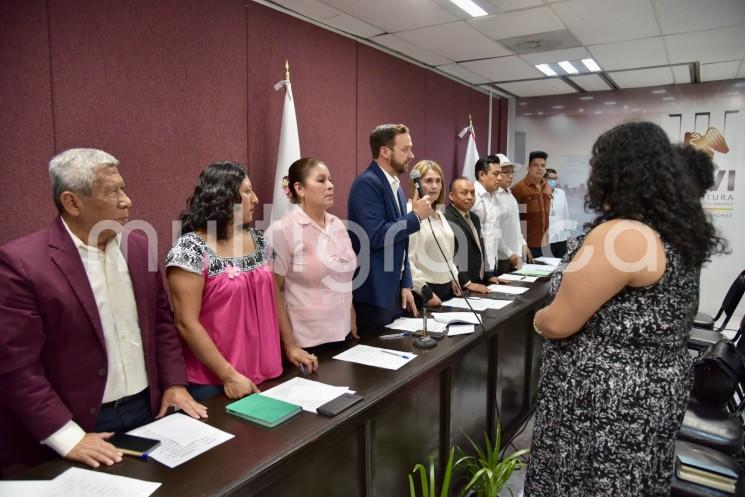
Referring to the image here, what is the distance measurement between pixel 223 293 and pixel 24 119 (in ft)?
4.44

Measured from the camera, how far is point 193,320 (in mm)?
1639

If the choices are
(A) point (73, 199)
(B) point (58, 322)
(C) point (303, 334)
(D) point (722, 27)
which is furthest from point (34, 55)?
(D) point (722, 27)

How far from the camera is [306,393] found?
1637 mm

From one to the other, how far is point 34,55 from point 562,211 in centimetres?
580

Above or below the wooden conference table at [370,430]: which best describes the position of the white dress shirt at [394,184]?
above

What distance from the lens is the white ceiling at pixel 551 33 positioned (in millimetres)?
3406

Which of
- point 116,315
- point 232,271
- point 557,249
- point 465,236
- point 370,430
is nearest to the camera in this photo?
point 116,315

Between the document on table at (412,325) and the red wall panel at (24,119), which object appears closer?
the red wall panel at (24,119)

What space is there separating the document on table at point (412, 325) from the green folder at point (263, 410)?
932 millimetres

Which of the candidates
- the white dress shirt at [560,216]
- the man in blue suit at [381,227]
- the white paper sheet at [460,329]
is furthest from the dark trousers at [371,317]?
the white dress shirt at [560,216]

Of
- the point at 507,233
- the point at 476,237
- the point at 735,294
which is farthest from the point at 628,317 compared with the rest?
the point at 507,233

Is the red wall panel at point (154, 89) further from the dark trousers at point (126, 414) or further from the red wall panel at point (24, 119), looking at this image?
the dark trousers at point (126, 414)

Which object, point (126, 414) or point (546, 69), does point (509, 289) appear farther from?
point (546, 69)

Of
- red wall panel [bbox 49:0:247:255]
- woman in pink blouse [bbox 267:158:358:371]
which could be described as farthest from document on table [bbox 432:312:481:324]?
red wall panel [bbox 49:0:247:255]
